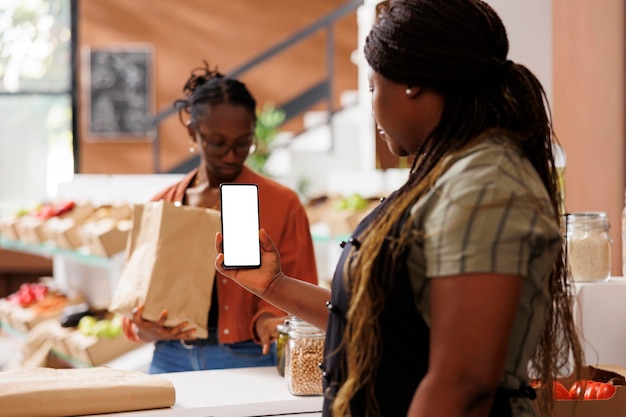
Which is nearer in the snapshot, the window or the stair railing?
the stair railing

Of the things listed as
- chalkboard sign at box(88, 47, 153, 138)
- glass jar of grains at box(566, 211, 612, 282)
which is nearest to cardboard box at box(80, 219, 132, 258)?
glass jar of grains at box(566, 211, 612, 282)

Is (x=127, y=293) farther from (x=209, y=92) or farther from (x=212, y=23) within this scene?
(x=212, y=23)

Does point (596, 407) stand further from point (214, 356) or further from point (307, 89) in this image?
point (307, 89)

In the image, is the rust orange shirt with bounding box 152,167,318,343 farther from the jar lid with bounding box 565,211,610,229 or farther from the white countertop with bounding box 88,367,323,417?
the jar lid with bounding box 565,211,610,229

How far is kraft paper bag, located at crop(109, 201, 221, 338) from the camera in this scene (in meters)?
2.47

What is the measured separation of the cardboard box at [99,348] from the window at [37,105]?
5.39m

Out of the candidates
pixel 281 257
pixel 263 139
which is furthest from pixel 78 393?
pixel 263 139

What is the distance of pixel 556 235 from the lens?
48.6 inches

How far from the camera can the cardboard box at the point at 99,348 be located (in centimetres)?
373

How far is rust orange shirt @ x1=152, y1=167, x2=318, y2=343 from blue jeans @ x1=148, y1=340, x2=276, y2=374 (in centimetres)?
4

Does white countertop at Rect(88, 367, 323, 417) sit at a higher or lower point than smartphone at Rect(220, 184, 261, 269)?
lower

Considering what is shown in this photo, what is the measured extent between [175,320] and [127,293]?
6.3 inches

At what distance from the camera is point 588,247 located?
7.94ft

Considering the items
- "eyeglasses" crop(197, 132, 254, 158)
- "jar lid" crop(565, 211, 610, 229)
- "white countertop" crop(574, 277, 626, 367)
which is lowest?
"white countertop" crop(574, 277, 626, 367)
